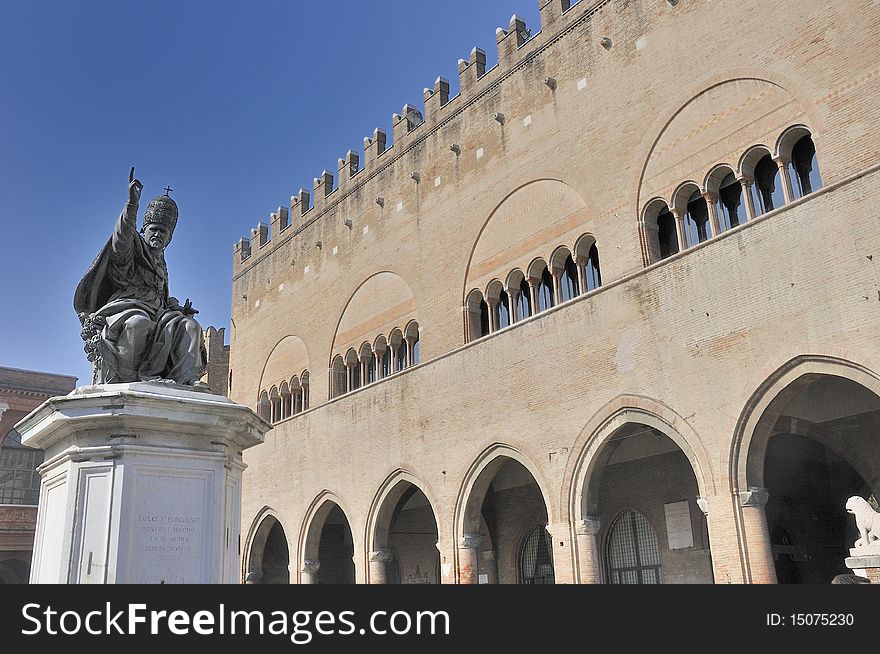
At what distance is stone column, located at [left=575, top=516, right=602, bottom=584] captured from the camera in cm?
1300

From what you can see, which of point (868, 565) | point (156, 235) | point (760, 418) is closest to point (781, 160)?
point (760, 418)

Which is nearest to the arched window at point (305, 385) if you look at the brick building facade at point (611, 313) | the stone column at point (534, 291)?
the brick building facade at point (611, 313)

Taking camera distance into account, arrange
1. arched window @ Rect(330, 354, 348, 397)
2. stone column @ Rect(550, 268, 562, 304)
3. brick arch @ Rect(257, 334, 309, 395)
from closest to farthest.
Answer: stone column @ Rect(550, 268, 562, 304) → arched window @ Rect(330, 354, 348, 397) → brick arch @ Rect(257, 334, 309, 395)

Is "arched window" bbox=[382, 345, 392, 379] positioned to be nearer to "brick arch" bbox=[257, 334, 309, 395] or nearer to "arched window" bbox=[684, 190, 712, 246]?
"brick arch" bbox=[257, 334, 309, 395]

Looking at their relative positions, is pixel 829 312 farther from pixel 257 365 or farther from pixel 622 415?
pixel 257 365

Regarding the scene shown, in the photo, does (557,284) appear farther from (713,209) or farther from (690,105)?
(690,105)

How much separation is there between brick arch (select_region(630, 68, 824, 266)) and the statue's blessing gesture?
937 cm

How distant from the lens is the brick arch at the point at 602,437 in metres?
12.3

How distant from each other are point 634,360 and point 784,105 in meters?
4.30

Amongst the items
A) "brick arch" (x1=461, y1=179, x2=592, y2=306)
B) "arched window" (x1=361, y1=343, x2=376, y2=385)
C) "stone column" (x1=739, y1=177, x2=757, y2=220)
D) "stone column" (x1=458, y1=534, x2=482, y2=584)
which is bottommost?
"stone column" (x1=458, y1=534, x2=482, y2=584)

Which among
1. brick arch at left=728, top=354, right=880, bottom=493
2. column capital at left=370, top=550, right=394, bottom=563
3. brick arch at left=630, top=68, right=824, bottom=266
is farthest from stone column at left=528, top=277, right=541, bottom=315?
column capital at left=370, top=550, right=394, bottom=563

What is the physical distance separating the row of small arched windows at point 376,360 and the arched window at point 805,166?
8643mm

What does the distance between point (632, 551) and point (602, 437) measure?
3851 mm

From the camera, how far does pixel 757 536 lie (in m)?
11.0
